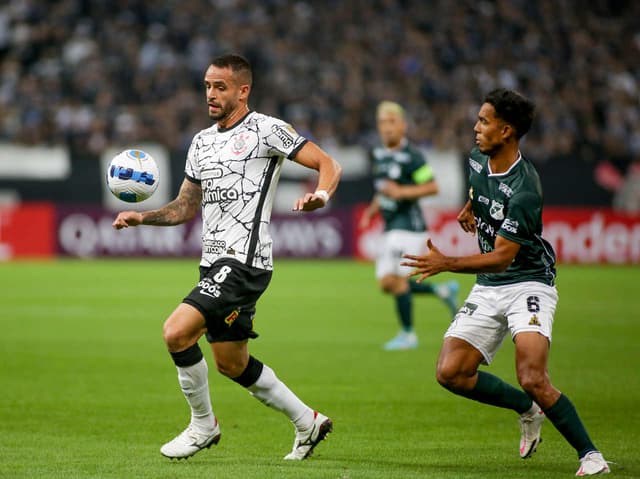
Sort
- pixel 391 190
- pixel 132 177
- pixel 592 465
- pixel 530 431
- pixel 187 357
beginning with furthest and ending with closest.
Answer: pixel 391 190 → pixel 132 177 → pixel 530 431 → pixel 187 357 → pixel 592 465

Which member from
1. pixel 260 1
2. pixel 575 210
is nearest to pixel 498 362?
pixel 575 210

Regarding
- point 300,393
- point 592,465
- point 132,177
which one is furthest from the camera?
point 300,393

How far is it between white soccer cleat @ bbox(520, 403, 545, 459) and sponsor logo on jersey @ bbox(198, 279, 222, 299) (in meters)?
2.05

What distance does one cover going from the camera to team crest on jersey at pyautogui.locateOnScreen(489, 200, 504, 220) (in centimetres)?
680

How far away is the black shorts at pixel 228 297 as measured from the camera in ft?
22.5

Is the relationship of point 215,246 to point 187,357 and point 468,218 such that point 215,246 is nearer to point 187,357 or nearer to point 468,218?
point 187,357

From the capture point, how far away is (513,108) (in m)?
6.80

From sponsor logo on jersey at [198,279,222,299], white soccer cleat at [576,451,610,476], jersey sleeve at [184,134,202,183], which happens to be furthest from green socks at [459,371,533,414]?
jersey sleeve at [184,134,202,183]

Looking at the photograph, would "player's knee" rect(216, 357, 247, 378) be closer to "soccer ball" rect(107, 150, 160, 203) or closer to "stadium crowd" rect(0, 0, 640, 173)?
"soccer ball" rect(107, 150, 160, 203)

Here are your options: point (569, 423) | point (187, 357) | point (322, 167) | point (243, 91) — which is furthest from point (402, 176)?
point (569, 423)

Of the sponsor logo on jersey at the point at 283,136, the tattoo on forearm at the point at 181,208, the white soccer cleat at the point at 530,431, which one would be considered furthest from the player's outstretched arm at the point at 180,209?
the white soccer cleat at the point at 530,431

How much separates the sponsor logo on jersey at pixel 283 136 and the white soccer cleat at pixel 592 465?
A: 2499 millimetres

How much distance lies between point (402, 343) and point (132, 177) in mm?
6409

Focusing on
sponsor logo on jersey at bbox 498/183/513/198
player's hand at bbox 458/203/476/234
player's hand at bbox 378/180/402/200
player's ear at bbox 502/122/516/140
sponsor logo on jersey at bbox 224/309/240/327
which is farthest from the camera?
player's hand at bbox 378/180/402/200
